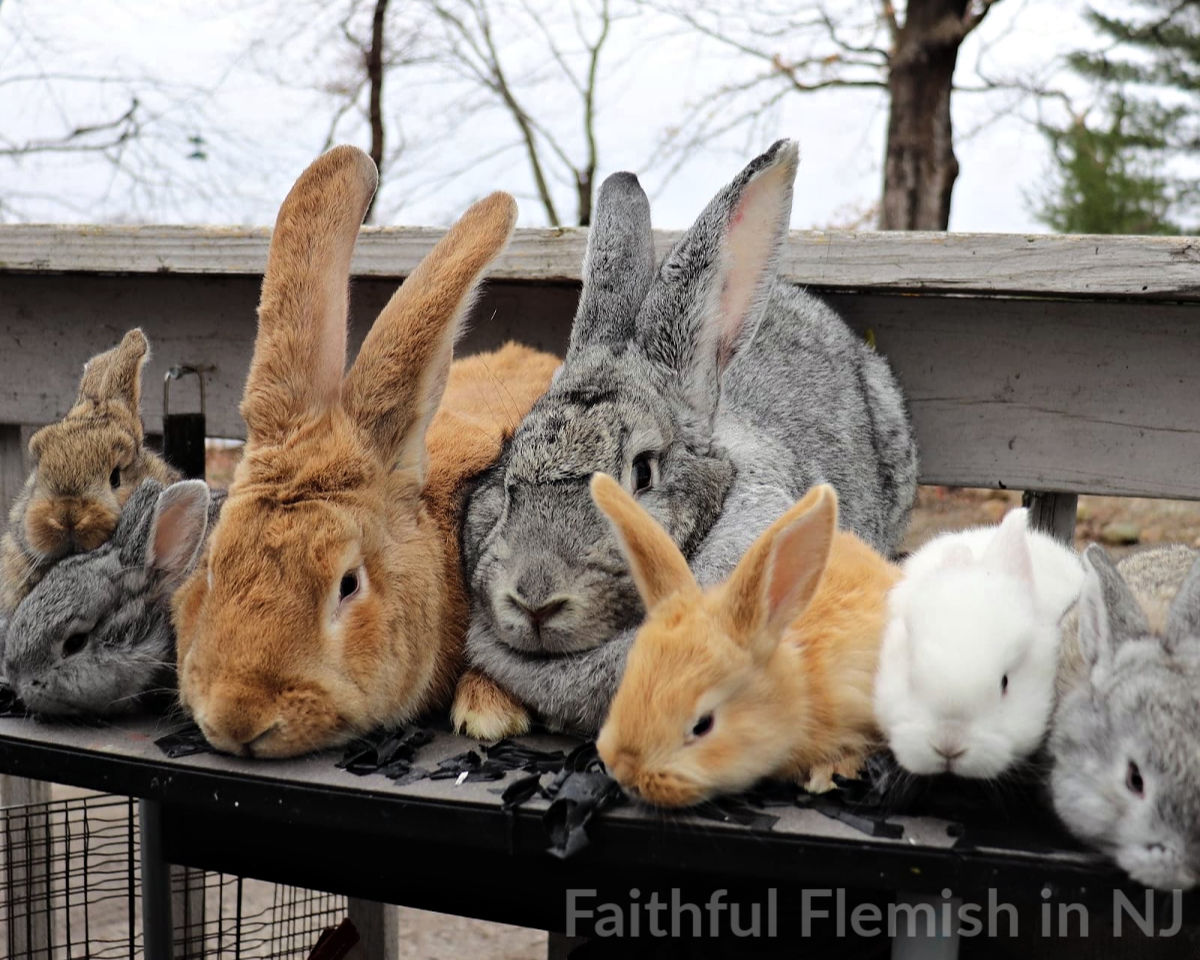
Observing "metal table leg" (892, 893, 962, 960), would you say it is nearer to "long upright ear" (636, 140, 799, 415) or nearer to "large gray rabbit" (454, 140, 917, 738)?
"large gray rabbit" (454, 140, 917, 738)

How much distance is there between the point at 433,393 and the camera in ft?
5.43

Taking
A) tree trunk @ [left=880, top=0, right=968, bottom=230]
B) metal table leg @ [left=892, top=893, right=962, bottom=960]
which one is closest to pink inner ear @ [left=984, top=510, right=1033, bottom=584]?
metal table leg @ [left=892, top=893, right=962, bottom=960]

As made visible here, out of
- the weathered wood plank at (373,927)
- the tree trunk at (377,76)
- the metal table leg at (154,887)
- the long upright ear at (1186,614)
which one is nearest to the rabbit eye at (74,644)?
the metal table leg at (154,887)

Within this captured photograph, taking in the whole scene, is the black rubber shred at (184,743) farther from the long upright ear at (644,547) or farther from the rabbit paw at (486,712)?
the long upright ear at (644,547)

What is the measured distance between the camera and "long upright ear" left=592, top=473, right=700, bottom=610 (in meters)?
1.33

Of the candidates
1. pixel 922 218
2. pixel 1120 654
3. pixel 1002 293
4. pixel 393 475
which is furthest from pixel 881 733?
pixel 922 218

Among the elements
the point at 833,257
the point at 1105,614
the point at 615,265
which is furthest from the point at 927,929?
the point at 833,257

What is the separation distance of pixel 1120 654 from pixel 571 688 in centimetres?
69

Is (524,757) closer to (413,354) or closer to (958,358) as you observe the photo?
(413,354)

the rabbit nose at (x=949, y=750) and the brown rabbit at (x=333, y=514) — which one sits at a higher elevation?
the brown rabbit at (x=333, y=514)

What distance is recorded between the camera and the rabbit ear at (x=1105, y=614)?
1239 mm

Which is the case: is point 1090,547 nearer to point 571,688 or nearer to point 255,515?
point 571,688

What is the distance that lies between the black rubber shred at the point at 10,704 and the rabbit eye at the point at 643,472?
0.99 m

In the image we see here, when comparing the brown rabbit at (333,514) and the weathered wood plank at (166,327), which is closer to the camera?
the brown rabbit at (333,514)
